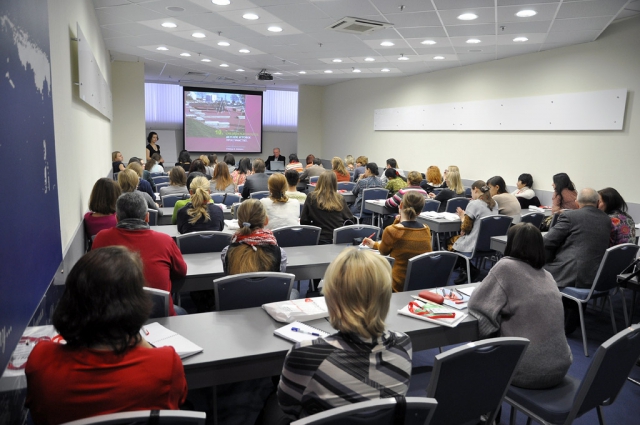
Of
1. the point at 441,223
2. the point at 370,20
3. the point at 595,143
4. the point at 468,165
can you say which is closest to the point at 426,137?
the point at 468,165

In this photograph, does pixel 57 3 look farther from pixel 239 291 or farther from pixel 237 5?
pixel 237 5

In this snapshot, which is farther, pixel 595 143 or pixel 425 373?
pixel 595 143

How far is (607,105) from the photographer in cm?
687

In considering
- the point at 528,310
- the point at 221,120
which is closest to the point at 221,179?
the point at 528,310

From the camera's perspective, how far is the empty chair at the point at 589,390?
1.90 meters

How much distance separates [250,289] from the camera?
8.54 ft

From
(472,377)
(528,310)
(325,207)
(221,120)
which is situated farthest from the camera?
(221,120)

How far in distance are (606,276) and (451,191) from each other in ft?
10.4

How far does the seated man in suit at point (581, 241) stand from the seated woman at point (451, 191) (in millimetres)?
2752

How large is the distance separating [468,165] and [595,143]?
2.80 m

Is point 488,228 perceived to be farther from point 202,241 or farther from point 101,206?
point 101,206

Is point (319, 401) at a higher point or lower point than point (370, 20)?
lower

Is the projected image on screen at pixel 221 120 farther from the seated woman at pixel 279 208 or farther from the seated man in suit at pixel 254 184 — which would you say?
the seated woman at pixel 279 208

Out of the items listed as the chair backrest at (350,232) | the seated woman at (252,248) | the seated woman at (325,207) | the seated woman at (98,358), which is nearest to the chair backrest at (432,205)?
the seated woman at (325,207)
